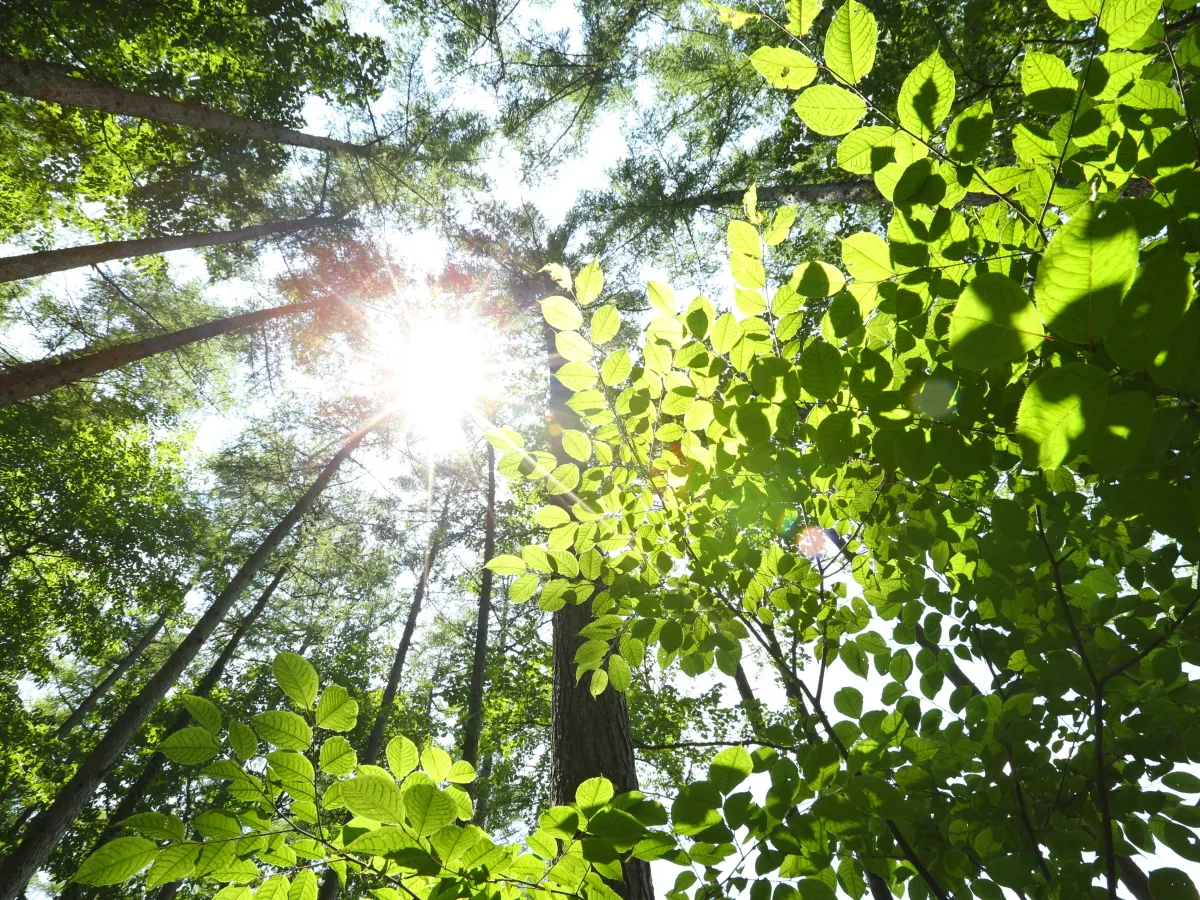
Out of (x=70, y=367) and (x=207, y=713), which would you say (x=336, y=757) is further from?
(x=70, y=367)

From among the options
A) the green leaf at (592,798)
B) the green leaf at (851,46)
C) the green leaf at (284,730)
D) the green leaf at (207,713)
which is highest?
the green leaf at (851,46)

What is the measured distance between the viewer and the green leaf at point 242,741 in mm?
830

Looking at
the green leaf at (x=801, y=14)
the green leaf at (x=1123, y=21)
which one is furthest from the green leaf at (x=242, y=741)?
the green leaf at (x=1123, y=21)

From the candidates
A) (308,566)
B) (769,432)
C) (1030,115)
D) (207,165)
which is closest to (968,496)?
(769,432)

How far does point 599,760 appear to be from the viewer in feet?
8.68

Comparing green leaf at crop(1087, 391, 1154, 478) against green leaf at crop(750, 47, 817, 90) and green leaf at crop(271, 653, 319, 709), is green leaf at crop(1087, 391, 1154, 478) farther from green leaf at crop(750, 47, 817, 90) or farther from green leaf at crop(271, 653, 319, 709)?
green leaf at crop(271, 653, 319, 709)

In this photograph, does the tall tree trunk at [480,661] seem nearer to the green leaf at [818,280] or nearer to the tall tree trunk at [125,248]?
the tall tree trunk at [125,248]

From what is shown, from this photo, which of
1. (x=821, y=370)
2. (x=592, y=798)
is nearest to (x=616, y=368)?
(x=821, y=370)

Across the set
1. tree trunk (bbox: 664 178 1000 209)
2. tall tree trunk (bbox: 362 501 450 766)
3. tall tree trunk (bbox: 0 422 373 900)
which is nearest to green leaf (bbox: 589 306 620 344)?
tree trunk (bbox: 664 178 1000 209)

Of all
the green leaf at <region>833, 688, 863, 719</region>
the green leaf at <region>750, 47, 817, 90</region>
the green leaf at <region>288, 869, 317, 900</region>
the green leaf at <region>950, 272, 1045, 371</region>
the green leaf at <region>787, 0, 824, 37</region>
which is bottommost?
the green leaf at <region>288, 869, 317, 900</region>

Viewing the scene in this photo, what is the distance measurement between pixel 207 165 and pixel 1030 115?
10.4 metres

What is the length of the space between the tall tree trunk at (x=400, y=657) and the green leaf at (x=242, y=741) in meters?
10.4

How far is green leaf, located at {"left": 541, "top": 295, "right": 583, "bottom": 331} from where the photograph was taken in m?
1.12

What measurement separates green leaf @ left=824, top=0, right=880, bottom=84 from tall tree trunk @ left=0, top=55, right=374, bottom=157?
7610mm
